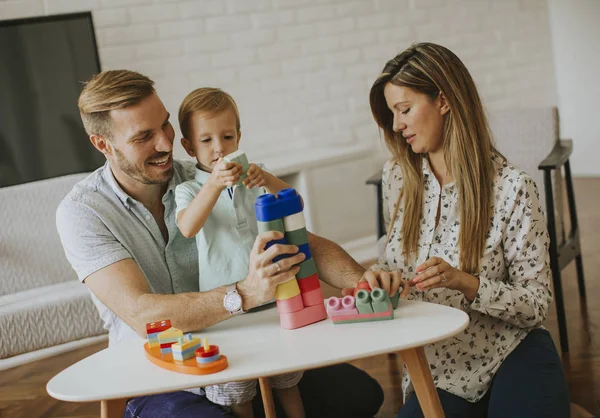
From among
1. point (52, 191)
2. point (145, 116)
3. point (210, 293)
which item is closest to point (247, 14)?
point (52, 191)

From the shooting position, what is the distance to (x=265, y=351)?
1.64 metres

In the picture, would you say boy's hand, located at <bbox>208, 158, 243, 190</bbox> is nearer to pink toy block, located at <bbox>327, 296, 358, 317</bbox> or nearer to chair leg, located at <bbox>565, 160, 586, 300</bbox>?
pink toy block, located at <bbox>327, 296, 358, 317</bbox>

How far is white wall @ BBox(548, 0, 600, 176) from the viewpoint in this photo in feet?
18.8

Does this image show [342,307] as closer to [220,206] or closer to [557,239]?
[220,206]

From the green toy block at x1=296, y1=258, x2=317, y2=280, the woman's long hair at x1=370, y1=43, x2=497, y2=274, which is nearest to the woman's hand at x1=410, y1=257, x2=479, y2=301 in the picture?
the woman's long hair at x1=370, y1=43, x2=497, y2=274

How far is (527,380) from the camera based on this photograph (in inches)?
77.4

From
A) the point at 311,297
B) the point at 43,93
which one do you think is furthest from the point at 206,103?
the point at 43,93

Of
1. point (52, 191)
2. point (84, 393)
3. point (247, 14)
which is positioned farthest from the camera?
point (247, 14)

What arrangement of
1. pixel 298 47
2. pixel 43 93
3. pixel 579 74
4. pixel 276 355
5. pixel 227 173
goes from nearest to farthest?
pixel 276 355, pixel 227 173, pixel 43 93, pixel 298 47, pixel 579 74

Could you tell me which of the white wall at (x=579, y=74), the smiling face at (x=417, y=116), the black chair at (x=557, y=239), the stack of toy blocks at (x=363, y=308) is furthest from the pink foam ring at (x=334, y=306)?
the white wall at (x=579, y=74)

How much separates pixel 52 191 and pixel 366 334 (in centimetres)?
241

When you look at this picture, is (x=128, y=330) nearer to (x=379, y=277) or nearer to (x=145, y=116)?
(x=145, y=116)

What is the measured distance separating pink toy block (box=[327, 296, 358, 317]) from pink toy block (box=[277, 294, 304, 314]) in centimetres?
6

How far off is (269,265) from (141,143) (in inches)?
23.3
